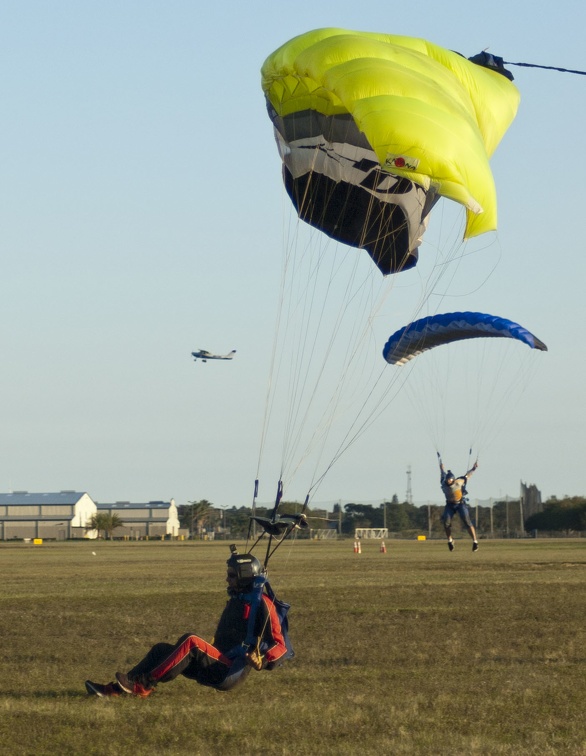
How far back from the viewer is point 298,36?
12.7 meters

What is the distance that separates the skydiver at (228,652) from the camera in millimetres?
9828

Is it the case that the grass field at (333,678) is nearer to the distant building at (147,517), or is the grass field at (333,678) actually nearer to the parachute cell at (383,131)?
the parachute cell at (383,131)

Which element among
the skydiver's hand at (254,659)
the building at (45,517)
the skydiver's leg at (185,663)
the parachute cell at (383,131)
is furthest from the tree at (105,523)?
the skydiver's hand at (254,659)

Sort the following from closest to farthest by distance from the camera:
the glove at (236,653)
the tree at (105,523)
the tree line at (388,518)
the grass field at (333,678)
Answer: the grass field at (333,678)
the glove at (236,653)
the tree at (105,523)
the tree line at (388,518)

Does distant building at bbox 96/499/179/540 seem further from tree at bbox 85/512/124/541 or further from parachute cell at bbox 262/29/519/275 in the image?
parachute cell at bbox 262/29/519/275

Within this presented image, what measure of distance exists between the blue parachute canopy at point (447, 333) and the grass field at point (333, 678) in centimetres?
436

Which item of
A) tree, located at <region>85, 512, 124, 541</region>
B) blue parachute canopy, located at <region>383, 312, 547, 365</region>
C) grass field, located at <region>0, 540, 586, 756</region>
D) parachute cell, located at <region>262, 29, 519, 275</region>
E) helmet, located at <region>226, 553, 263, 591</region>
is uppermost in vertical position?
tree, located at <region>85, 512, 124, 541</region>

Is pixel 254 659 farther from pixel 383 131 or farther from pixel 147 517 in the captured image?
pixel 147 517

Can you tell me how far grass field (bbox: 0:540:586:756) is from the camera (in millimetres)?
8812

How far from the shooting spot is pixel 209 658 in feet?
32.4

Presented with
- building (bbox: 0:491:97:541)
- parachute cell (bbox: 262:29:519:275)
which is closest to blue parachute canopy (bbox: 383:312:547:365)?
parachute cell (bbox: 262:29:519:275)

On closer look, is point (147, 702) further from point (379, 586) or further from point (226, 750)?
point (379, 586)

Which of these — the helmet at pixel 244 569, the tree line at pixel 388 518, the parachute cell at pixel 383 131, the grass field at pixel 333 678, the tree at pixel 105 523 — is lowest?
the grass field at pixel 333 678

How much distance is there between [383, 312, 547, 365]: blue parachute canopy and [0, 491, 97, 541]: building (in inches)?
4681
